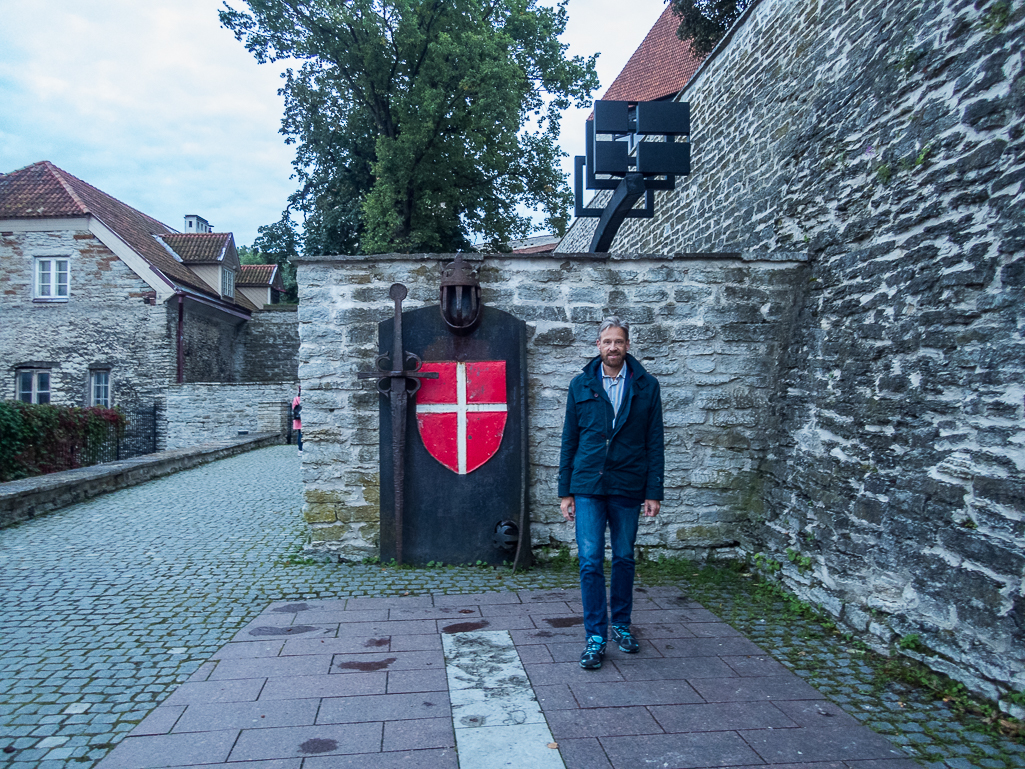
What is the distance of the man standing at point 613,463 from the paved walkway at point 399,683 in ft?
1.40

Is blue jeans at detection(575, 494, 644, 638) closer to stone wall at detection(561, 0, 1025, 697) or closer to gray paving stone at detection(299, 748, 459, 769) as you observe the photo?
gray paving stone at detection(299, 748, 459, 769)

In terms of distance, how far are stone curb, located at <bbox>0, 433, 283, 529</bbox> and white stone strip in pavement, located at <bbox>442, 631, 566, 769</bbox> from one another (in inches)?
233

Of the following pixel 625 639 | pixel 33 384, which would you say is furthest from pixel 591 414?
pixel 33 384

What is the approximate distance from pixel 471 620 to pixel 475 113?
18.5 meters

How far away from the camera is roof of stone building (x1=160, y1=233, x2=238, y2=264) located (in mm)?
25734

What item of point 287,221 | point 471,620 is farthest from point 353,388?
point 287,221

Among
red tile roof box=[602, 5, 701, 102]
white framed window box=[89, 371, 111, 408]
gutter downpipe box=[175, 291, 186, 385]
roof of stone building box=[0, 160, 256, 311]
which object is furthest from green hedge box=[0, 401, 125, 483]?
red tile roof box=[602, 5, 701, 102]

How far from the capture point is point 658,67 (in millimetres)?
19688

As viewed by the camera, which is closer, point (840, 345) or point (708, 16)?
point (840, 345)

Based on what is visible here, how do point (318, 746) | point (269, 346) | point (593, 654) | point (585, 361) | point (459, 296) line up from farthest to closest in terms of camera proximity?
point (269, 346)
point (585, 361)
point (459, 296)
point (593, 654)
point (318, 746)

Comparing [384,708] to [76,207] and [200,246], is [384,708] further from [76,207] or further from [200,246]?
[200,246]

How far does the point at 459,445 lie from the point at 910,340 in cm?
300

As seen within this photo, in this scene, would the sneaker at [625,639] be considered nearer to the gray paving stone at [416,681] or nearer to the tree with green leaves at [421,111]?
the gray paving stone at [416,681]

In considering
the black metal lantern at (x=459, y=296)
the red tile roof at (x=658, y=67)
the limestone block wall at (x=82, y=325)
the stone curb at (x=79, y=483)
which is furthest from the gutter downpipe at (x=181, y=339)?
the black metal lantern at (x=459, y=296)
